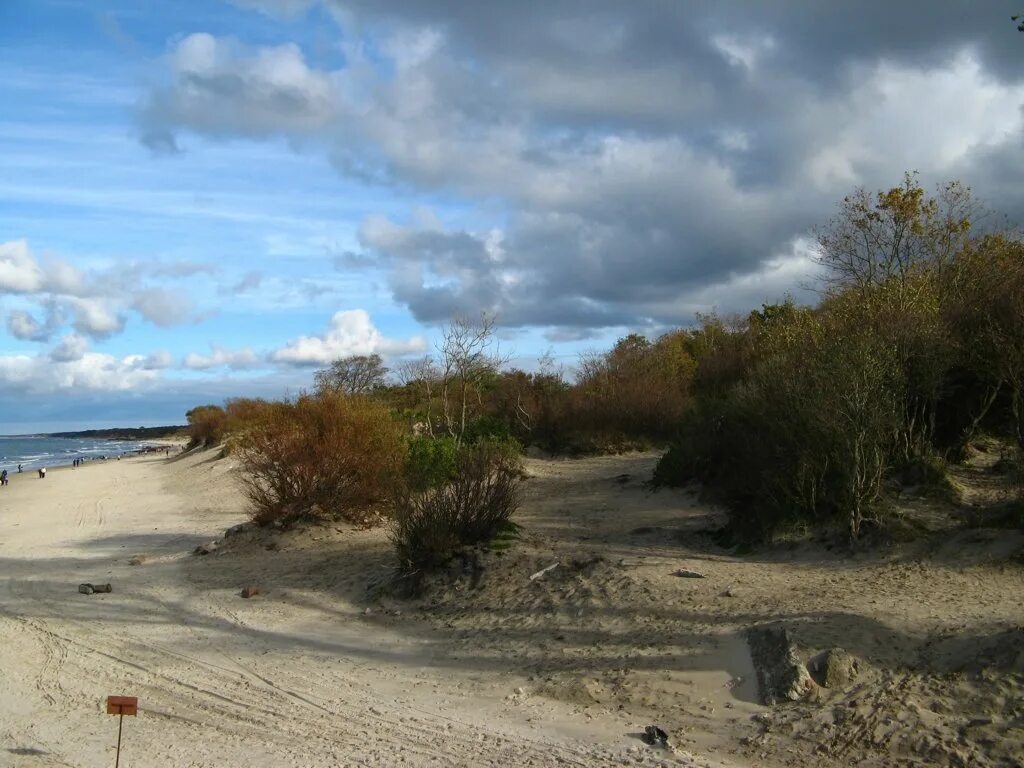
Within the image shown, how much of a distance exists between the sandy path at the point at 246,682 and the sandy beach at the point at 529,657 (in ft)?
0.10

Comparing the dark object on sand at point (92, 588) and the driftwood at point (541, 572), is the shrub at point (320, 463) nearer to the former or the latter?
the dark object on sand at point (92, 588)

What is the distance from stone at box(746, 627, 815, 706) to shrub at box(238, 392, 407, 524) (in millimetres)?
8814

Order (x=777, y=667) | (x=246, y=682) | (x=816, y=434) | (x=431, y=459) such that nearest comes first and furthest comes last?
(x=777, y=667) < (x=246, y=682) < (x=816, y=434) < (x=431, y=459)

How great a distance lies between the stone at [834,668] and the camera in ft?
21.3

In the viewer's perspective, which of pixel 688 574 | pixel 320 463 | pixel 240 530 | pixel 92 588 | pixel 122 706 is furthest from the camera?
pixel 240 530

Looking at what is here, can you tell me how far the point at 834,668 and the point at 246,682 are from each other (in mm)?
5200

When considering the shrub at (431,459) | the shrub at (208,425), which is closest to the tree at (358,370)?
the shrub at (208,425)

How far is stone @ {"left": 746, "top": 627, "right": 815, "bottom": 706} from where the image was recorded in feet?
21.2

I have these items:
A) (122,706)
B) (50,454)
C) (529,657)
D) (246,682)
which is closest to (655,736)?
(529,657)

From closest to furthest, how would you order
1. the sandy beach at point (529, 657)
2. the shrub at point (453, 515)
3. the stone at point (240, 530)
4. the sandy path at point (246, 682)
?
the sandy beach at point (529, 657), the sandy path at point (246, 682), the shrub at point (453, 515), the stone at point (240, 530)

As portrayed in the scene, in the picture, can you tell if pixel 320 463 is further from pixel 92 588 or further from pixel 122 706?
pixel 122 706

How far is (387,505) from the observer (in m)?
14.9

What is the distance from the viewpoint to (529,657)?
8.14m

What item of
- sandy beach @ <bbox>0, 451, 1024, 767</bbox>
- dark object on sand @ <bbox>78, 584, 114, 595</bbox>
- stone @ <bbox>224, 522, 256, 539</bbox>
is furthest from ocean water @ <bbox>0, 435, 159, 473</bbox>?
sandy beach @ <bbox>0, 451, 1024, 767</bbox>
